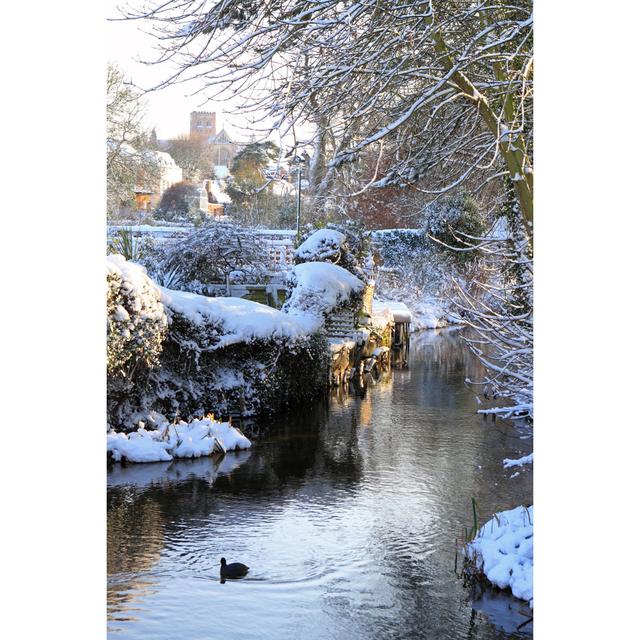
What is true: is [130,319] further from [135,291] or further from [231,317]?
[231,317]

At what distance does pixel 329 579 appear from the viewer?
13.3 feet

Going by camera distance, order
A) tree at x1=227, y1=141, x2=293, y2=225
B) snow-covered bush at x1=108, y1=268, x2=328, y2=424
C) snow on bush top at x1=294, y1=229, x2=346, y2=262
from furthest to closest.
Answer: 1. tree at x1=227, y1=141, x2=293, y2=225
2. snow on bush top at x1=294, y1=229, x2=346, y2=262
3. snow-covered bush at x1=108, y1=268, x2=328, y2=424

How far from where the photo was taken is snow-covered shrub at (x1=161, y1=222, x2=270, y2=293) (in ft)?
39.3

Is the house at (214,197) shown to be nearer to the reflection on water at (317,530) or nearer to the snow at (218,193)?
the snow at (218,193)

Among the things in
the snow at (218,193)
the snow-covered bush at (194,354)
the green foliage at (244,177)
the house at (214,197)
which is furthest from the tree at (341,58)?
the snow at (218,193)

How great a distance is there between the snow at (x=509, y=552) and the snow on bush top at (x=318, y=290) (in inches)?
196

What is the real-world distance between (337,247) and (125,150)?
7.96m

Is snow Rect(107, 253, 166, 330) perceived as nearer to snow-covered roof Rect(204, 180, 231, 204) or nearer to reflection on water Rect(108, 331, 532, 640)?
reflection on water Rect(108, 331, 532, 640)

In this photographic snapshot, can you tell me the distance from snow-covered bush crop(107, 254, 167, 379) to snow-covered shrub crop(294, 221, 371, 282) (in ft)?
14.2

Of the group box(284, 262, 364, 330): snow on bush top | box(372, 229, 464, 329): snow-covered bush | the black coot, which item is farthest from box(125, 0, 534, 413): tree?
box(372, 229, 464, 329): snow-covered bush

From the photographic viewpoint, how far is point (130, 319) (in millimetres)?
6602
